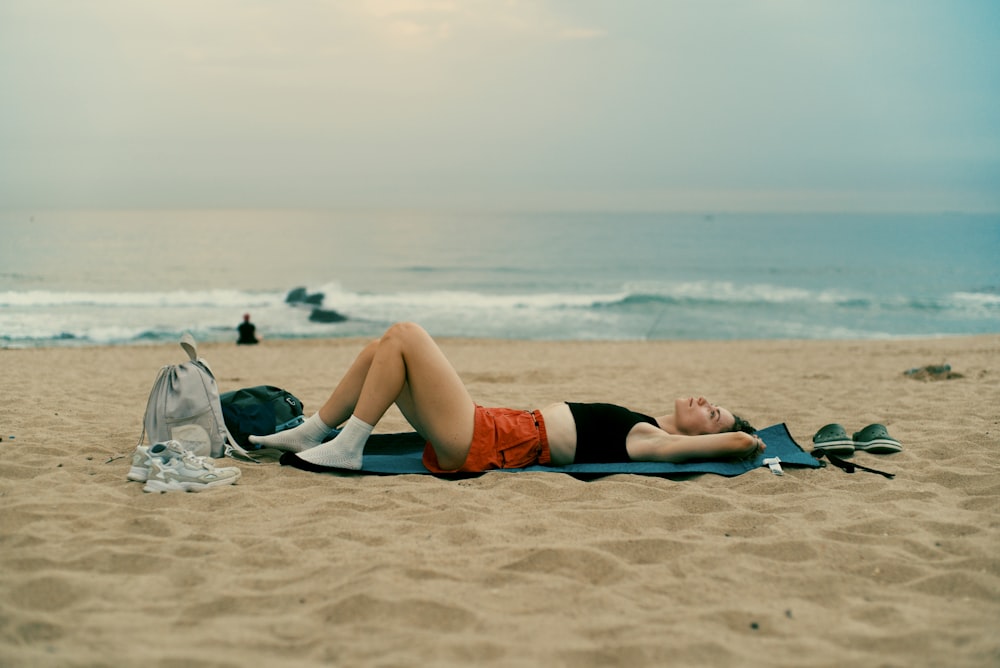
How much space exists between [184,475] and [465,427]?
1.48m

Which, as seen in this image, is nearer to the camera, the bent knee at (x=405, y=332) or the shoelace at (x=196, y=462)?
the shoelace at (x=196, y=462)

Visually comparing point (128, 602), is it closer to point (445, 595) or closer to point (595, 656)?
point (445, 595)

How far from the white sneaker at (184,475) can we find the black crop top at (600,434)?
1930 millimetres

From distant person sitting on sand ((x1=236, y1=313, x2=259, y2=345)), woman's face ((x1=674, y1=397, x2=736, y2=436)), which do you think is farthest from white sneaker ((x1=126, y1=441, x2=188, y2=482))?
distant person sitting on sand ((x1=236, y1=313, x2=259, y2=345))

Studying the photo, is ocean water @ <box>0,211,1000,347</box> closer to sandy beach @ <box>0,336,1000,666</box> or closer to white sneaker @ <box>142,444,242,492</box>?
white sneaker @ <box>142,444,242,492</box>

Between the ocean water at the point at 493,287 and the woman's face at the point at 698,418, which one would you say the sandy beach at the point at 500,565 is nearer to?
the woman's face at the point at 698,418

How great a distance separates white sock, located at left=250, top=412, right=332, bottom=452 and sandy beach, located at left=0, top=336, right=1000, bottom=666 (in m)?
0.13

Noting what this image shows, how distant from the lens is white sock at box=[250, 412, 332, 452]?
4.37m

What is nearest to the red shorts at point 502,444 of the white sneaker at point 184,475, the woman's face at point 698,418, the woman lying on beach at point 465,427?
the woman lying on beach at point 465,427

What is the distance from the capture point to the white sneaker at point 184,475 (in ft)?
12.4

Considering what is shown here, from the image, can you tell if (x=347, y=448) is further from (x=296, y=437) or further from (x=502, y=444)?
(x=502, y=444)

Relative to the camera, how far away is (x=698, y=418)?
4.30 metres

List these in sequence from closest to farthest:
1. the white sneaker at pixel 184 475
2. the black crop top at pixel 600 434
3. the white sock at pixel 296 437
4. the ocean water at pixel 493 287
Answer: the white sneaker at pixel 184 475 < the black crop top at pixel 600 434 < the white sock at pixel 296 437 < the ocean water at pixel 493 287

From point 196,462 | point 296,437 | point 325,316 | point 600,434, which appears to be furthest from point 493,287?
point 196,462
